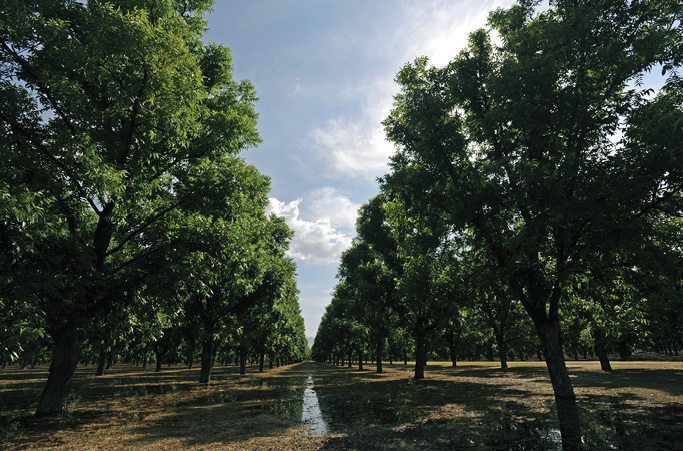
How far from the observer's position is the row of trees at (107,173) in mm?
8609

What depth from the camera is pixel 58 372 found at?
1162 cm

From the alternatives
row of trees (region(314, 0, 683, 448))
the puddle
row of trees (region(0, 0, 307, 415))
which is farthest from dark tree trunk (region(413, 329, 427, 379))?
row of trees (region(0, 0, 307, 415))

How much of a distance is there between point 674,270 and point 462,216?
6849 mm

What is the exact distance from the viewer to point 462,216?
1342 cm

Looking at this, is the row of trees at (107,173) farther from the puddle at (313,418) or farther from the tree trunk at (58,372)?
the puddle at (313,418)

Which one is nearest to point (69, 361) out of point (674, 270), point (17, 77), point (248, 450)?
point (248, 450)

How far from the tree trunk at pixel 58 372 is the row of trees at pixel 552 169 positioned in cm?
1543

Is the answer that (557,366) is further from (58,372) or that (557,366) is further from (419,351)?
(58,372)

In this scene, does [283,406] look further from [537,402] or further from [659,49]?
[659,49]

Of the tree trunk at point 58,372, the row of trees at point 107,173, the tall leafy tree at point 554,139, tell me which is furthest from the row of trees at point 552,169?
the tree trunk at point 58,372

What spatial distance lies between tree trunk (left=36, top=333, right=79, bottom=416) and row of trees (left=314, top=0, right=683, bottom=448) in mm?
15433

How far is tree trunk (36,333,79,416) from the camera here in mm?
11453

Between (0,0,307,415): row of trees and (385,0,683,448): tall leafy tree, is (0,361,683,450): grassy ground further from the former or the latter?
(0,0,307,415): row of trees

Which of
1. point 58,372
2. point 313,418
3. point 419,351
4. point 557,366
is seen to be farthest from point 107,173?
point 419,351
